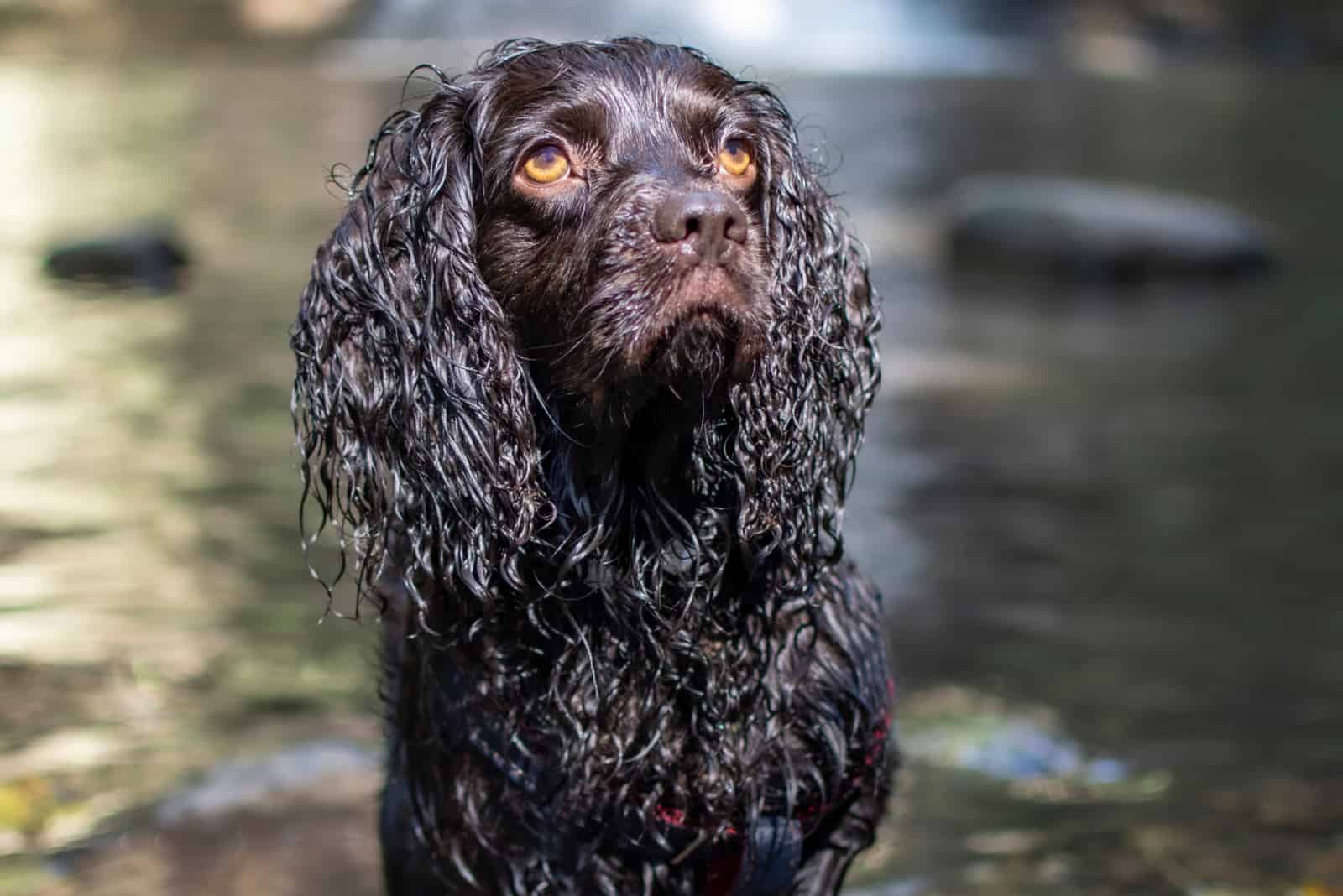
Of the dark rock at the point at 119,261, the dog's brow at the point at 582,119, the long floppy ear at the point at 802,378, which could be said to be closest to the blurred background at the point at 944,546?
the dark rock at the point at 119,261

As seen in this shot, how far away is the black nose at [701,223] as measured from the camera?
2.85m

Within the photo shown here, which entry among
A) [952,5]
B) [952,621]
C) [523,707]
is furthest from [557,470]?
[952,5]

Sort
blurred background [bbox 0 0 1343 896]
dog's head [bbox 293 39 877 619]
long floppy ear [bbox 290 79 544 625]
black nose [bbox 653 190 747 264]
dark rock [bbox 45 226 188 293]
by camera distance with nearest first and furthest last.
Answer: black nose [bbox 653 190 747 264] < dog's head [bbox 293 39 877 619] < long floppy ear [bbox 290 79 544 625] < blurred background [bbox 0 0 1343 896] < dark rock [bbox 45 226 188 293]

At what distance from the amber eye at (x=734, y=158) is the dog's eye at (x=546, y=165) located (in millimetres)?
317

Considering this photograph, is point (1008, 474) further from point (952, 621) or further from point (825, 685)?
point (825, 685)

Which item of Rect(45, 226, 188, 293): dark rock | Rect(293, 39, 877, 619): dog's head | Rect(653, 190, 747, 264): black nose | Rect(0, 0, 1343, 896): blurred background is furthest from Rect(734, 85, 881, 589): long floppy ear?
Rect(45, 226, 188, 293): dark rock

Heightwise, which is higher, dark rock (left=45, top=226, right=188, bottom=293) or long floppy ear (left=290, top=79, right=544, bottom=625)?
long floppy ear (left=290, top=79, right=544, bottom=625)

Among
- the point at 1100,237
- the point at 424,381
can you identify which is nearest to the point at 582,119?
the point at 424,381

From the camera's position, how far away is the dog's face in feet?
9.55

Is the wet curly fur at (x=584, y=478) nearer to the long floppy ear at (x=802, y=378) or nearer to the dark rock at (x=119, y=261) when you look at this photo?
the long floppy ear at (x=802, y=378)

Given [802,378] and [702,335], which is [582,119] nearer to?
[702,335]

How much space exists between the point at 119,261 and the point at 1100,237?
32.9 feet

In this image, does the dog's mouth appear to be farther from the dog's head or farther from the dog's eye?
the dog's eye

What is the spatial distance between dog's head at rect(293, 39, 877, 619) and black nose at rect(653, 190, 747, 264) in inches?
1.1
